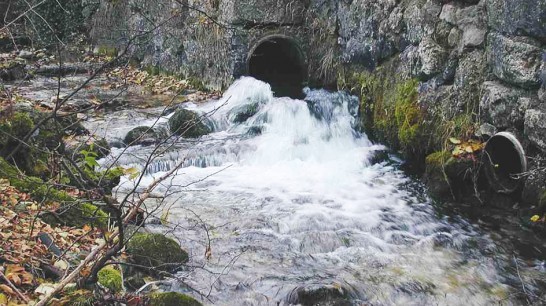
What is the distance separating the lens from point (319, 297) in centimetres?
407

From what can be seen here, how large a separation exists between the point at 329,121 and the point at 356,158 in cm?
142

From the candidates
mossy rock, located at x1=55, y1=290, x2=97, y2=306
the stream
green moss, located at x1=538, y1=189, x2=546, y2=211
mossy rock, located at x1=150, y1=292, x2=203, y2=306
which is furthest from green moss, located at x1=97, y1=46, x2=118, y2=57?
mossy rock, located at x1=55, y1=290, x2=97, y2=306

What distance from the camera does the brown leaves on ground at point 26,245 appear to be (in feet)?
9.62

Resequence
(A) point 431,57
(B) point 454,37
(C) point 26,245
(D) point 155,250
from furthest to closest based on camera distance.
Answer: (A) point 431,57 → (B) point 454,37 → (D) point 155,250 → (C) point 26,245

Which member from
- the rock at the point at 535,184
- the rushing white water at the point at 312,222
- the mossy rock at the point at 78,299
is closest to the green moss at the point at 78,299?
the mossy rock at the point at 78,299

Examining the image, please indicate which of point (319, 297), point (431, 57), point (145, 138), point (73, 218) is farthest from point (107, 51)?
point (319, 297)

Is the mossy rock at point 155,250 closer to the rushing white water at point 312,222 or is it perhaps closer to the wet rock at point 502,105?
the rushing white water at point 312,222

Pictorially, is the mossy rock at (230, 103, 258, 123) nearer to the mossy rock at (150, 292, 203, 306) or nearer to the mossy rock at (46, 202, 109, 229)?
the mossy rock at (46, 202, 109, 229)

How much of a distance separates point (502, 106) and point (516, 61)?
566mm

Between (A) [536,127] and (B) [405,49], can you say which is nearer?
(A) [536,127]

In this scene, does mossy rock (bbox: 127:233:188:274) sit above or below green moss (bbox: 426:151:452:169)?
below

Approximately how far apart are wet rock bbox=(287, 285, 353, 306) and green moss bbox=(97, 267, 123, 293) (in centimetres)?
145

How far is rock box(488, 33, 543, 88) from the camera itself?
506cm

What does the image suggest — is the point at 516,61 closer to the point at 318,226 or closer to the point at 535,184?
the point at 535,184
